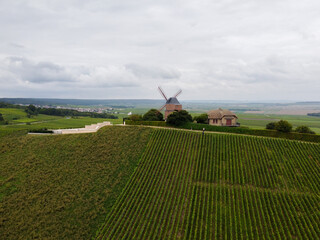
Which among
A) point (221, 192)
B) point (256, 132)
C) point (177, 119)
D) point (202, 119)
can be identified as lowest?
point (221, 192)

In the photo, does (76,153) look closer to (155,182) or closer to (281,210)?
(155,182)

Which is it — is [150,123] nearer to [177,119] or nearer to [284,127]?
[177,119]

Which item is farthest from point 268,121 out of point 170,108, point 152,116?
point 152,116

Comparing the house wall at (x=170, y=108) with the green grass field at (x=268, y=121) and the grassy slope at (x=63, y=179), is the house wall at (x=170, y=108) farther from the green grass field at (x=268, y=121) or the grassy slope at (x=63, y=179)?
the green grass field at (x=268, y=121)

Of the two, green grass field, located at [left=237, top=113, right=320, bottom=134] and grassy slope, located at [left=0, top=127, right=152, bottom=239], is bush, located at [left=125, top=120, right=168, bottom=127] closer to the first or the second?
grassy slope, located at [left=0, top=127, right=152, bottom=239]

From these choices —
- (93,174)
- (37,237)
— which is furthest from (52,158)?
(37,237)

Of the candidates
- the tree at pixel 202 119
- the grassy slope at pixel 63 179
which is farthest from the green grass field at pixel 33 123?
the tree at pixel 202 119
